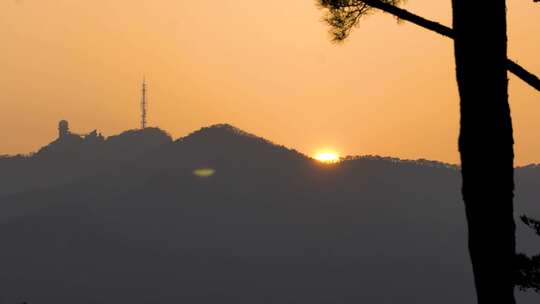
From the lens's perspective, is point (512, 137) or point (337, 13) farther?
point (337, 13)

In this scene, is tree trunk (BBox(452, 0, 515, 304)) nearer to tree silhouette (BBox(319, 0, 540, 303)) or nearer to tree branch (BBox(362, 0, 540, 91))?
tree silhouette (BBox(319, 0, 540, 303))

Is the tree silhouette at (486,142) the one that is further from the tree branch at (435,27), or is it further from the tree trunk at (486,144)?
the tree branch at (435,27)

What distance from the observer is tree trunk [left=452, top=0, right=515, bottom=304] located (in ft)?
24.0

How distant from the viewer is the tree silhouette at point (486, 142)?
7320 millimetres

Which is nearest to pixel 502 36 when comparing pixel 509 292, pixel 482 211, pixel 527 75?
pixel 527 75

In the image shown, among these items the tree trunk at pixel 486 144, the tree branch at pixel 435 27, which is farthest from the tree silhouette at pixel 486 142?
the tree branch at pixel 435 27

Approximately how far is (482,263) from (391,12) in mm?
2116

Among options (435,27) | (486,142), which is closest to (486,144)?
(486,142)

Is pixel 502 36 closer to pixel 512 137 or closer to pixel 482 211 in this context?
pixel 512 137

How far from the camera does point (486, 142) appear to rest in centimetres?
737

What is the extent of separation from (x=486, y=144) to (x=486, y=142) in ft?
0.05

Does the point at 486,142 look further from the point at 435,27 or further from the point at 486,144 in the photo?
the point at 435,27

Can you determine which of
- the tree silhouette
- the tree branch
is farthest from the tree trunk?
the tree branch

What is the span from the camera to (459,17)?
7.53m
